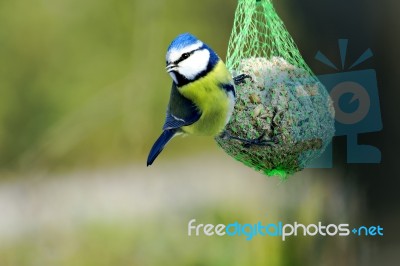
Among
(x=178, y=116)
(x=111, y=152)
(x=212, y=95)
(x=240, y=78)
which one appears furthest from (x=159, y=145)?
(x=111, y=152)

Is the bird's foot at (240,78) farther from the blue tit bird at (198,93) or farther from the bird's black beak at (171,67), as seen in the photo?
the bird's black beak at (171,67)

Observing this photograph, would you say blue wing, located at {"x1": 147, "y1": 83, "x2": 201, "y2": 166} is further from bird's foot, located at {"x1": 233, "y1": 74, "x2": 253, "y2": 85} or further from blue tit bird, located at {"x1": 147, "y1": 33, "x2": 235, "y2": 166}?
bird's foot, located at {"x1": 233, "y1": 74, "x2": 253, "y2": 85}

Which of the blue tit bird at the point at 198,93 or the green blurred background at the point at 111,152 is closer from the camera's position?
the blue tit bird at the point at 198,93

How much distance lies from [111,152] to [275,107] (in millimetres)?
968

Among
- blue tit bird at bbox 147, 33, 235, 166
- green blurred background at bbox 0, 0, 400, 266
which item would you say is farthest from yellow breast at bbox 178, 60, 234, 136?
green blurred background at bbox 0, 0, 400, 266

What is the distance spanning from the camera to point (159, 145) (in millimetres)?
1937

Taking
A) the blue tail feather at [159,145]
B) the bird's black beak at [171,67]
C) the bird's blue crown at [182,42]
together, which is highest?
the bird's blue crown at [182,42]

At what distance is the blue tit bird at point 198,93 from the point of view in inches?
74.1

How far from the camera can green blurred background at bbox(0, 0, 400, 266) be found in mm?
2754

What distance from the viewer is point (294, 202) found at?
2918mm

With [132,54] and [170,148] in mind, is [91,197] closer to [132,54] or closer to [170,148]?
[170,148]

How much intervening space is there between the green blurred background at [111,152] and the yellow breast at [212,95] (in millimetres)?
846

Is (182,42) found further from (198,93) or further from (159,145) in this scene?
(159,145)

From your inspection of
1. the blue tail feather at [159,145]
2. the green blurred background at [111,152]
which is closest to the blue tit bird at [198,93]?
the blue tail feather at [159,145]
